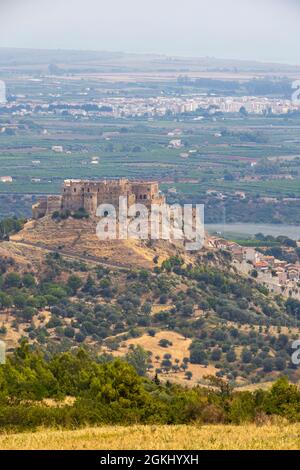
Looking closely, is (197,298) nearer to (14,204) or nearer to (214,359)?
(214,359)

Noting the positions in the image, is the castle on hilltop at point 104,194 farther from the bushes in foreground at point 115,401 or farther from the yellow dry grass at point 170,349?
the bushes in foreground at point 115,401

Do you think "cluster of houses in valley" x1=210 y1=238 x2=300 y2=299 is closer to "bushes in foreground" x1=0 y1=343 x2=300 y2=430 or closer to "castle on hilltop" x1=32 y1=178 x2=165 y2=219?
"castle on hilltop" x1=32 y1=178 x2=165 y2=219

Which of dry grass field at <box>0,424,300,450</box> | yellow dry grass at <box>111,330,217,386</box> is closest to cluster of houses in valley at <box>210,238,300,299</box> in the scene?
Result: yellow dry grass at <box>111,330,217,386</box>

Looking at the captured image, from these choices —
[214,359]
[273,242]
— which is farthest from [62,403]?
[273,242]

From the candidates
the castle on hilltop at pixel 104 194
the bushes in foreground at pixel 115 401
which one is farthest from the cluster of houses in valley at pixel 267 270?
the bushes in foreground at pixel 115 401

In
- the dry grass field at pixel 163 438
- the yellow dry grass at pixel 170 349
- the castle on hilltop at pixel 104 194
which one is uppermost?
the dry grass field at pixel 163 438

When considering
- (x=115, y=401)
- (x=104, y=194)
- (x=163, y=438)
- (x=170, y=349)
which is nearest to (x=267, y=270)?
(x=104, y=194)

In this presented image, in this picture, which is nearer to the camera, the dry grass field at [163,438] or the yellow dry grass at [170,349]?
the dry grass field at [163,438]

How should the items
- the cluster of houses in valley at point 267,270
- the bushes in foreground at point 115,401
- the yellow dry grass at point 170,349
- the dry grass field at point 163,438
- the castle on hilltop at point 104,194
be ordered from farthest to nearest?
the cluster of houses in valley at point 267,270
the castle on hilltop at point 104,194
the yellow dry grass at point 170,349
the bushes in foreground at point 115,401
the dry grass field at point 163,438
